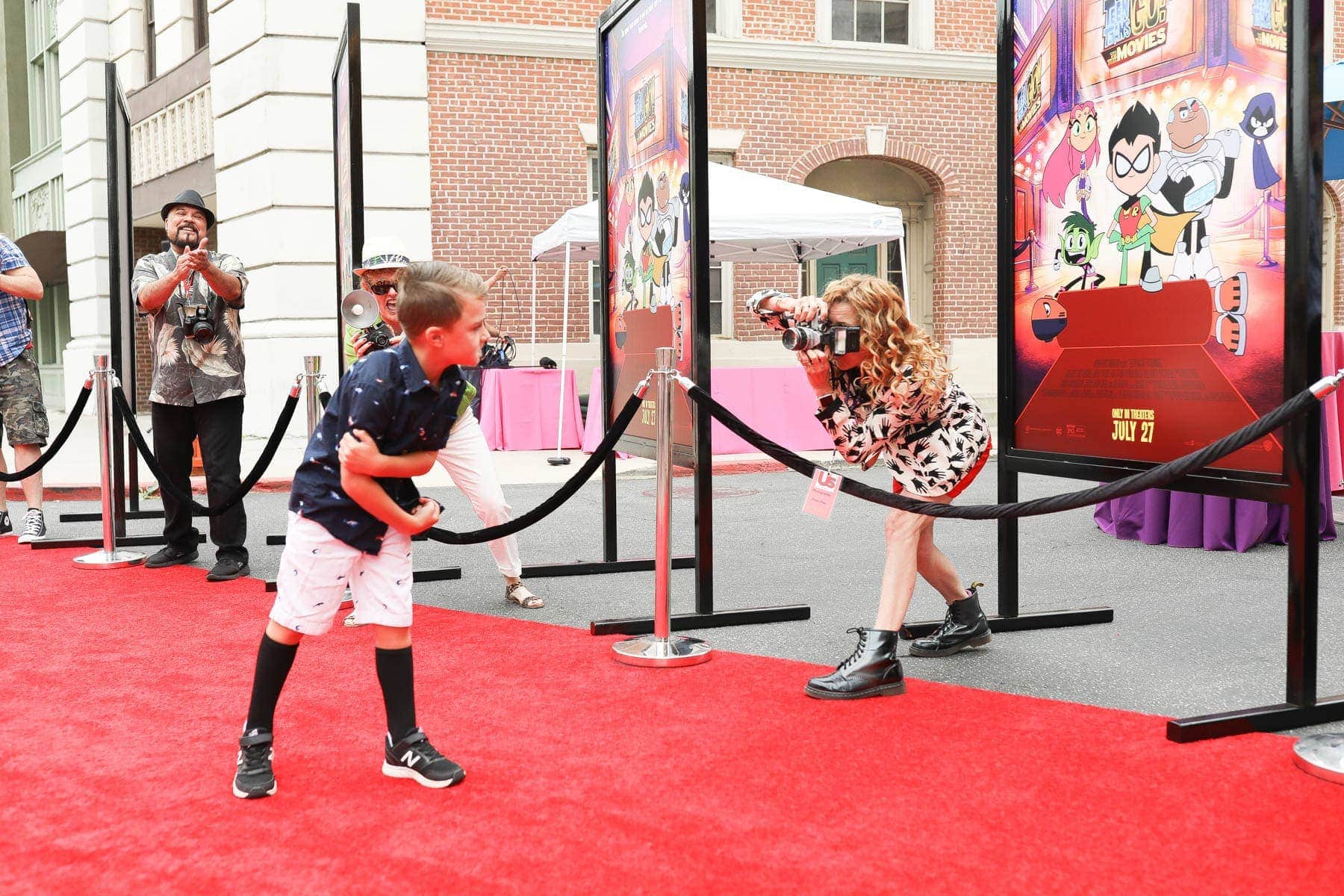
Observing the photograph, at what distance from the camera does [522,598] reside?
542cm

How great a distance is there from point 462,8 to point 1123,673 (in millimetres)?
12481

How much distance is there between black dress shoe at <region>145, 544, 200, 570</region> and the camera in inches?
254

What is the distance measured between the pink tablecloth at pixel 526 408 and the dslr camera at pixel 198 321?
6747 mm

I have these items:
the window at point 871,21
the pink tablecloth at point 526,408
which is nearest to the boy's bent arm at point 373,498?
the pink tablecloth at point 526,408

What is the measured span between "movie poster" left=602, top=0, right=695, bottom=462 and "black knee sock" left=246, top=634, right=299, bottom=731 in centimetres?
229

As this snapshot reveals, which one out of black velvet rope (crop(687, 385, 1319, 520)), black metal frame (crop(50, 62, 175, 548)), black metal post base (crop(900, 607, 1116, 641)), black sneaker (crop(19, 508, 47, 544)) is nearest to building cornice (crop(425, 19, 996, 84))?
black metal frame (crop(50, 62, 175, 548))

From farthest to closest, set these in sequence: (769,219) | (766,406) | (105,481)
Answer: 1. (766,406)
2. (769,219)
3. (105,481)

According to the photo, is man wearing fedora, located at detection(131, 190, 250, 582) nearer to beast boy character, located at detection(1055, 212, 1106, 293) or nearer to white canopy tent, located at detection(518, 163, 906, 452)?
Answer: beast boy character, located at detection(1055, 212, 1106, 293)

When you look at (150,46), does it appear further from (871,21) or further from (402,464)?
(402,464)

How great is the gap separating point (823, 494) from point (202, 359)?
12.2ft

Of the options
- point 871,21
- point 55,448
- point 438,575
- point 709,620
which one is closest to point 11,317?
point 55,448

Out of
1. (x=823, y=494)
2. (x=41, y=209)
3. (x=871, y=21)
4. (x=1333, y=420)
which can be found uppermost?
(x=871, y=21)

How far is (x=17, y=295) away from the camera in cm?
711

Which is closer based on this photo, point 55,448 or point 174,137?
point 55,448
